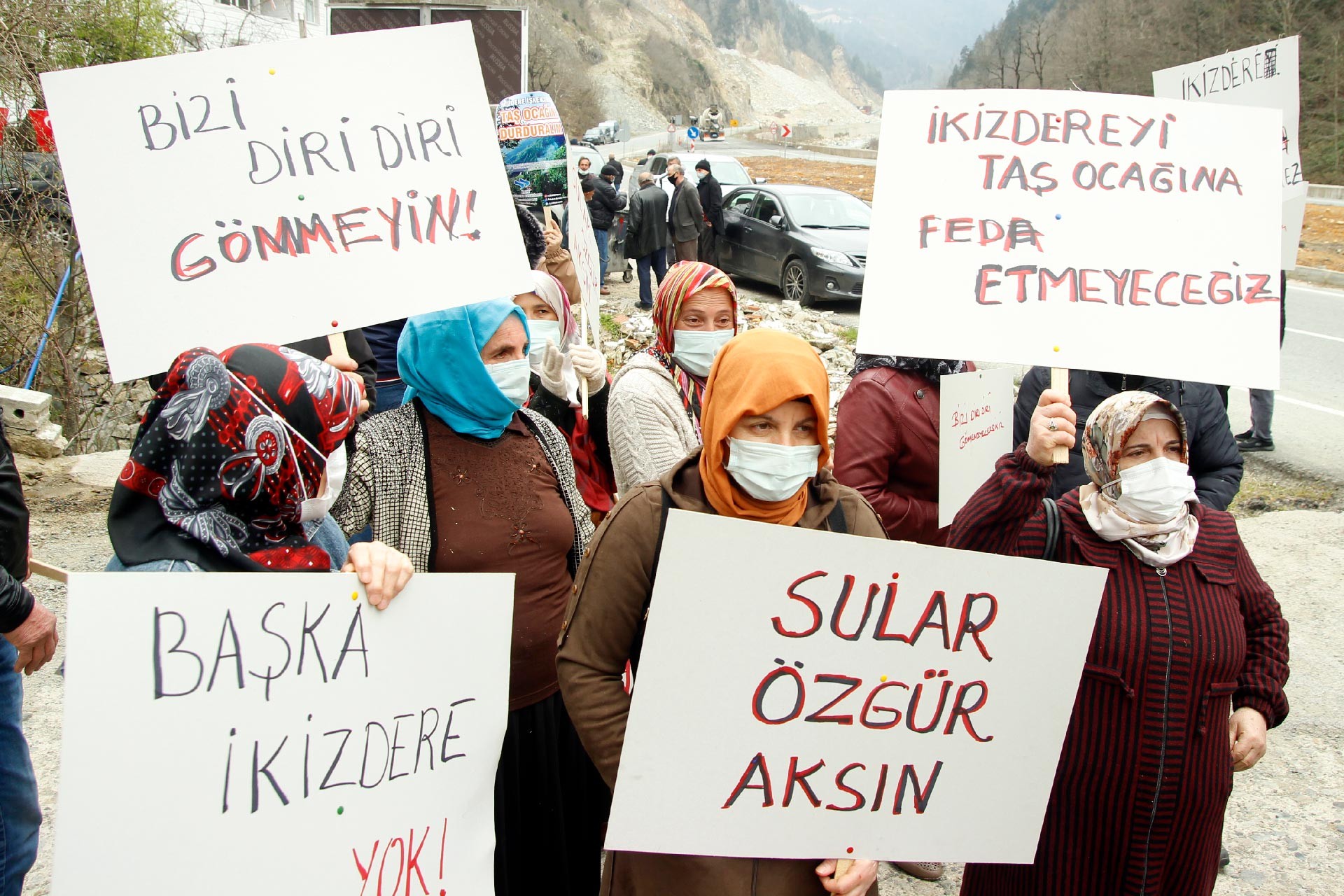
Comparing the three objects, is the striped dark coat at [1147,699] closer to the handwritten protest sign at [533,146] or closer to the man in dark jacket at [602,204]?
the handwritten protest sign at [533,146]

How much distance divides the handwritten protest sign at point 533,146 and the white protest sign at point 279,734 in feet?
30.2

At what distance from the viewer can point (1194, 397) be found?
299cm

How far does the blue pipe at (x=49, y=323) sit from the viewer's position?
6.38m

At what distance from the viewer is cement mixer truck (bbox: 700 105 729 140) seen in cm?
6656

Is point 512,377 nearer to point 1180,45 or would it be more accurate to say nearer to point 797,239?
point 797,239

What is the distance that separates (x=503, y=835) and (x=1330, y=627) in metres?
4.08

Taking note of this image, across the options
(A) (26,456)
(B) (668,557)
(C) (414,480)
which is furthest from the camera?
(A) (26,456)

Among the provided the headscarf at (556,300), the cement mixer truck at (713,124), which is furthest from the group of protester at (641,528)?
the cement mixer truck at (713,124)

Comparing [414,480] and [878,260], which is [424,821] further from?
[878,260]

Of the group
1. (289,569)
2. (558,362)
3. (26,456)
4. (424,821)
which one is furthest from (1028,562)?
(26,456)

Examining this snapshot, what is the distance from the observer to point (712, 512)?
187 centimetres

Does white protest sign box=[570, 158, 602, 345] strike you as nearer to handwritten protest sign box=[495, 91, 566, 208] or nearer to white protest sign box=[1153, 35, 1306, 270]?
white protest sign box=[1153, 35, 1306, 270]

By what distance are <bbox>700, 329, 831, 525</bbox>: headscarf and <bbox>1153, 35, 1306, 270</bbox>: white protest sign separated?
3455mm

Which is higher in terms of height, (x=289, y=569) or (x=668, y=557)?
(x=668, y=557)
